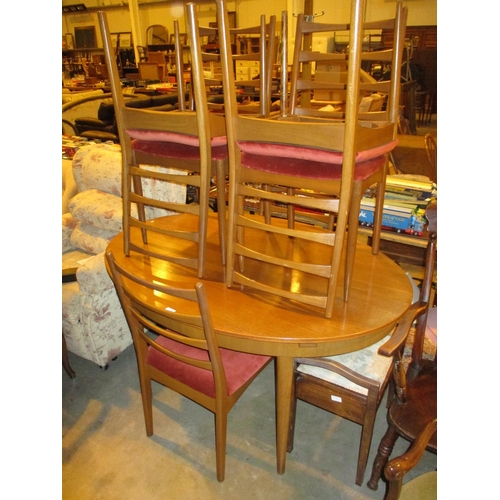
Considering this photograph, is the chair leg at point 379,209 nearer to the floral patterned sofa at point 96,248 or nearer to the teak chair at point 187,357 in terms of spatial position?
the teak chair at point 187,357

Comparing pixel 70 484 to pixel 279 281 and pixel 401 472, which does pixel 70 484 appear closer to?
pixel 279 281

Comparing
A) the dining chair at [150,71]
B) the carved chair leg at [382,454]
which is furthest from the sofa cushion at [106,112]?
the carved chair leg at [382,454]

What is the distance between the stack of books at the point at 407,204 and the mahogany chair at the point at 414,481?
1.44m

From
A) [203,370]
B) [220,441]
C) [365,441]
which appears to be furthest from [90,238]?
[365,441]

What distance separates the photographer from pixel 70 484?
153 centimetres

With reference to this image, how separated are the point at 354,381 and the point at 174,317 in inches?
25.4

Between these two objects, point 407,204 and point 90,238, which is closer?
point 407,204

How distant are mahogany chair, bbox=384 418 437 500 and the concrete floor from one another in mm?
487

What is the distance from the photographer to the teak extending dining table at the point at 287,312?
117 centimetres

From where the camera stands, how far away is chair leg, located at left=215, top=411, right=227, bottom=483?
1.36 m

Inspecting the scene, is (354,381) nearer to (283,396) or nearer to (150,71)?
(283,396)

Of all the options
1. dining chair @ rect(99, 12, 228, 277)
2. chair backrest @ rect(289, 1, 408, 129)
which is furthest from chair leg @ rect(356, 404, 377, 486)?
chair backrest @ rect(289, 1, 408, 129)

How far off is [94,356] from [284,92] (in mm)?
1697

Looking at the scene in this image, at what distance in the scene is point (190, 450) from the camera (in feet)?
5.46
